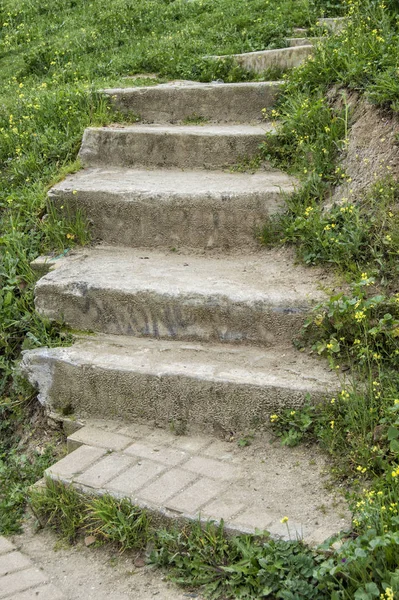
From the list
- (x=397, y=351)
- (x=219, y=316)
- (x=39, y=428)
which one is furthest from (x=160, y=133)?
(x=397, y=351)

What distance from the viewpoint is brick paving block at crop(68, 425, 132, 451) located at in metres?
3.87

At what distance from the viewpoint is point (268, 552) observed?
2.98m

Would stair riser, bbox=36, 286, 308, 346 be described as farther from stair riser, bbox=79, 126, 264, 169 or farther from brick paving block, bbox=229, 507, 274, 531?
stair riser, bbox=79, 126, 264, 169

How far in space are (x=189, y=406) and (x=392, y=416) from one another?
1064 millimetres

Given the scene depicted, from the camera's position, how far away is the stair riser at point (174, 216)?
15.8ft

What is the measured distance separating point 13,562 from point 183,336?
1505mm

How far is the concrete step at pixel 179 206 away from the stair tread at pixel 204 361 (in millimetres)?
894

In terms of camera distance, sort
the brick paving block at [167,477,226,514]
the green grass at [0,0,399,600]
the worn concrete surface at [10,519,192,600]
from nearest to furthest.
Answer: the green grass at [0,0,399,600], the worn concrete surface at [10,519,192,600], the brick paving block at [167,477,226,514]

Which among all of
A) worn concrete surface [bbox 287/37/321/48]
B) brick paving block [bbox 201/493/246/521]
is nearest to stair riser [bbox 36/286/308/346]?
brick paving block [bbox 201/493/246/521]

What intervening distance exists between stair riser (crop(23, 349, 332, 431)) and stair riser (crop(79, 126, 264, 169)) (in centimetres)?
200

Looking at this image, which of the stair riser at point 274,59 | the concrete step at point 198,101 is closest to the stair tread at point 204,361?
the concrete step at point 198,101

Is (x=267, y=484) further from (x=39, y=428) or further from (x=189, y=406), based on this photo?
(x=39, y=428)

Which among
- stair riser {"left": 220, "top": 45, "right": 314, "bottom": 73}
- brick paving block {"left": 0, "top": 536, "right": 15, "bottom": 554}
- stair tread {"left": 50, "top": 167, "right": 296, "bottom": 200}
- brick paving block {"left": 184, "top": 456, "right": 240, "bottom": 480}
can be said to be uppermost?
stair riser {"left": 220, "top": 45, "right": 314, "bottom": 73}

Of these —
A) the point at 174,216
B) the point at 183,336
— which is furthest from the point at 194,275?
the point at 174,216
